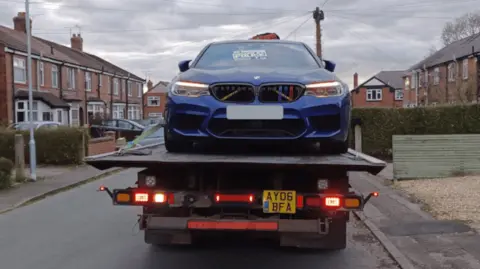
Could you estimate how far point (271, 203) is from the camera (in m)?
4.44

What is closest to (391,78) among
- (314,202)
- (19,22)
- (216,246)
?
(19,22)

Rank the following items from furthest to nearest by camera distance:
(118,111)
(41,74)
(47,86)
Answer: (118,111)
(47,86)
(41,74)

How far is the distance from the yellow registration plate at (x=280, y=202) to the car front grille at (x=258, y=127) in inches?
22.8

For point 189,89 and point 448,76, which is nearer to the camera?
point 189,89

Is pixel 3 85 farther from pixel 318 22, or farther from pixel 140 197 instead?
pixel 140 197

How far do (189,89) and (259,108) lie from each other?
28.4 inches

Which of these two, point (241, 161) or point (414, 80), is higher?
point (414, 80)

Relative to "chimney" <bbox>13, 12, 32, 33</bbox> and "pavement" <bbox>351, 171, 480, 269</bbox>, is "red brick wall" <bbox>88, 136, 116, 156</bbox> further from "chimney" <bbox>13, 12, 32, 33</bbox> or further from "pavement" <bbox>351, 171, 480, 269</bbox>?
"chimney" <bbox>13, 12, 32, 33</bbox>

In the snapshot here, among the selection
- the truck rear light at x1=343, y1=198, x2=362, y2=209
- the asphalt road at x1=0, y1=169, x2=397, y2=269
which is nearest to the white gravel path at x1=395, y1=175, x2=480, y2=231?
the asphalt road at x1=0, y1=169, x2=397, y2=269

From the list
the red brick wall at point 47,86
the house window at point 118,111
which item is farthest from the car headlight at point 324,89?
the house window at point 118,111

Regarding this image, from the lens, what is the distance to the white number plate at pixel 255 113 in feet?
15.4

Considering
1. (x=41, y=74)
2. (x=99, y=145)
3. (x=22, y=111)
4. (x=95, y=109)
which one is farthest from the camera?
(x=95, y=109)

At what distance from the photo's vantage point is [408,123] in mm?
18016

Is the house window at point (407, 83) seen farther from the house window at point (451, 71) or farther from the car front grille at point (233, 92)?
the car front grille at point (233, 92)
